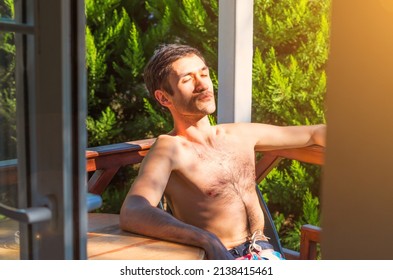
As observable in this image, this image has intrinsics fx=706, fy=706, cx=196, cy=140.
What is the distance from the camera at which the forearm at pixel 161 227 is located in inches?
87.2

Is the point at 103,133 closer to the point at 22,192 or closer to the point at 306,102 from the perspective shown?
the point at 306,102

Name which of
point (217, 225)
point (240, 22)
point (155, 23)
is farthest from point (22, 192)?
point (155, 23)

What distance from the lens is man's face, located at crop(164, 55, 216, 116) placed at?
9.68ft

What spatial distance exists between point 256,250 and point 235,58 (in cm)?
98

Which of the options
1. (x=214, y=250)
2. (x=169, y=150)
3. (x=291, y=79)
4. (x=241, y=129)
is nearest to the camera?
(x=214, y=250)

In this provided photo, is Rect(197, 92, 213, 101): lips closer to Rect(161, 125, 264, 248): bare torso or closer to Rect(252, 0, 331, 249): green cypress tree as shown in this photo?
Rect(161, 125, 264, 248): bare torso

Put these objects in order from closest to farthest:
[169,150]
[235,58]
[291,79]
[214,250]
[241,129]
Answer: [214,250], [169,150], [241,129], [235,58], [291,79]

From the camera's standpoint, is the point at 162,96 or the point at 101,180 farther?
the point at 101,180

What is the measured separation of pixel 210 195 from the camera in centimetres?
282

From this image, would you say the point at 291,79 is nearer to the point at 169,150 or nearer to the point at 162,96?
the point at 162,96

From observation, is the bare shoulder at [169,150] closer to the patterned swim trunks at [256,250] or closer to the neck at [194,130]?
the neck at [194,130]

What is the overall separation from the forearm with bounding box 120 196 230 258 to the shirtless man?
0.21 m

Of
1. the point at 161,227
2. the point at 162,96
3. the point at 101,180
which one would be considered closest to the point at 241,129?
the point at 162,96

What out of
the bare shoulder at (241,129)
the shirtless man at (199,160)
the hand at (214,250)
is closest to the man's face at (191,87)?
the shirtless man at (199,160)
